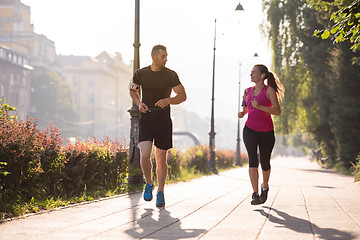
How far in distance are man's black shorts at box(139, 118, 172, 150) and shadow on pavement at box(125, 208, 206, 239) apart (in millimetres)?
1087

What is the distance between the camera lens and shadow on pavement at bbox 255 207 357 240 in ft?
18.4

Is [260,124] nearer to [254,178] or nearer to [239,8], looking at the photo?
[254,178]

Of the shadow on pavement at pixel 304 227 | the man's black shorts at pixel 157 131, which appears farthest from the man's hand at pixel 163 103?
the shadow on pavement at pixel 304 227

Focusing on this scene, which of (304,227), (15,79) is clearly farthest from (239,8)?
(15,79)

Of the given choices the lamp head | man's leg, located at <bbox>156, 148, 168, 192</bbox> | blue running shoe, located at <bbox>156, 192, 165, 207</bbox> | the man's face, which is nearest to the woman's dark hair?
the man's face

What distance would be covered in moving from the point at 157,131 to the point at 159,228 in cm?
211

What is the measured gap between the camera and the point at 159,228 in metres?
6.20

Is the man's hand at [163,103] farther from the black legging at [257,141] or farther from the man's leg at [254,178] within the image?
the man's leg at [254,178]

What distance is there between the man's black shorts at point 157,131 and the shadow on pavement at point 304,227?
5.29 feet

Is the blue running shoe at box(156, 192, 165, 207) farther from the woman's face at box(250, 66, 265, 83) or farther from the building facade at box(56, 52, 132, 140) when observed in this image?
the building facade at box(56, 52, 132, 140)

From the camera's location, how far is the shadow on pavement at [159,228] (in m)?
5.70

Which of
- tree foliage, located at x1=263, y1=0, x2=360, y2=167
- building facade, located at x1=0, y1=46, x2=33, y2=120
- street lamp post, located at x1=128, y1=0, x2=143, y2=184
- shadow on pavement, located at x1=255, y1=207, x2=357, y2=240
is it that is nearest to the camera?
shadow on pavement, located at x1=255, y1=207, x2=357, y2=240

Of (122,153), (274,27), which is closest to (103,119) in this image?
(274,27)

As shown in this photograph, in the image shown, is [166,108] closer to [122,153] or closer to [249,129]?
[249,129]
